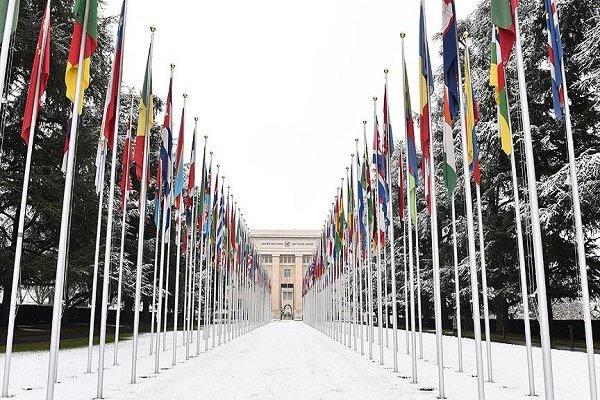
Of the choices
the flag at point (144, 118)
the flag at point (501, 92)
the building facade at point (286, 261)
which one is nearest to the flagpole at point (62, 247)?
the flag at point (144, 118)

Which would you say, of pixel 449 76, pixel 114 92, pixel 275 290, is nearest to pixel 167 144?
pixel 114 92

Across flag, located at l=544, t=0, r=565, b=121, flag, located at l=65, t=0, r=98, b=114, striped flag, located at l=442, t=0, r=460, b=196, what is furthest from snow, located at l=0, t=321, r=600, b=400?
flag, located at l=65, t=0, r=98, b=114

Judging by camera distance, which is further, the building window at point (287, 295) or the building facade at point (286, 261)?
the building window at point (287, 295)

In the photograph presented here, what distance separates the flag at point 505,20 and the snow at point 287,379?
6048 millimetres

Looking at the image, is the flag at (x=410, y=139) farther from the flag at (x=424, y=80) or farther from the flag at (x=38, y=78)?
the flag at (x=38, y=78)

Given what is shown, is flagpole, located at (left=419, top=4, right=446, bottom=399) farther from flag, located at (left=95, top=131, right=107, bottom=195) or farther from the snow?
flag, located at (left=95, top=131, right=107, bottom=195)

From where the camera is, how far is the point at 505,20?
823 cm

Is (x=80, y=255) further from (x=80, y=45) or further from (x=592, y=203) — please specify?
(x=592, y=203)

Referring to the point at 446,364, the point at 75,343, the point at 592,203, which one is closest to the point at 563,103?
the point at 446,364

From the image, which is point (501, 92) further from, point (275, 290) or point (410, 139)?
point (275, 290)

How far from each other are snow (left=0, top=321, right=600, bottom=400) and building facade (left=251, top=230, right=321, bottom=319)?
10377cm

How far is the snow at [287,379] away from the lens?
10643mm

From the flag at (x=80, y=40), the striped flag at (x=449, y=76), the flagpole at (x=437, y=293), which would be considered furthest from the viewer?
the striped flag at (x=449, y=76)

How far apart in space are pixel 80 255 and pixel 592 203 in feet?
64.1
